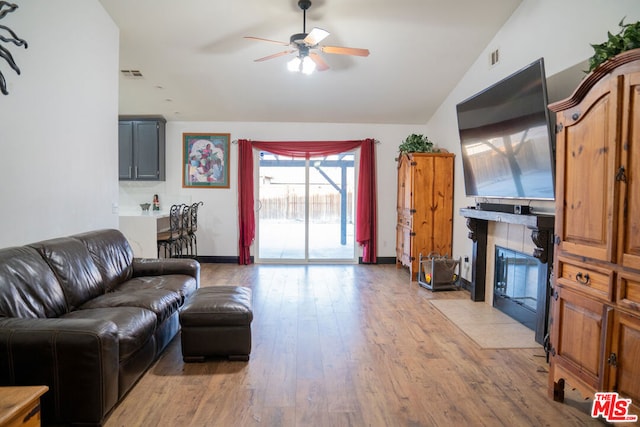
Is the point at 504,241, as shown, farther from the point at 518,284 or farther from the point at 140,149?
the point at 140,149

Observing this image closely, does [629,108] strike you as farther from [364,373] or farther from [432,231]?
[432,231]

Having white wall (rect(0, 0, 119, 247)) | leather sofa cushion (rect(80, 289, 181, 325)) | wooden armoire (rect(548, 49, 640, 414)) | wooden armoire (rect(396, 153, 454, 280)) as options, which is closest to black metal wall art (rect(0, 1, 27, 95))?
white wall (rect(0, 0, 119, 247))

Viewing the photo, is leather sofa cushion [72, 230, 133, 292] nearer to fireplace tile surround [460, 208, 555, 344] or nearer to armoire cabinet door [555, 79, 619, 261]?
armoire cabinet door [555, 79, 619, 261]

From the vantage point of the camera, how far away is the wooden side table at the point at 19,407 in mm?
1227

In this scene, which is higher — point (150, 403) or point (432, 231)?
point (432, 231)

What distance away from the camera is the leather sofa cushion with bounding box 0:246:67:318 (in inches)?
81.0

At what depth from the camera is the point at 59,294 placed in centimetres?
241

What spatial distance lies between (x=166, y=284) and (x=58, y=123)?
62.0 inches

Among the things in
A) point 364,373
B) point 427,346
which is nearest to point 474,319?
point 427,346

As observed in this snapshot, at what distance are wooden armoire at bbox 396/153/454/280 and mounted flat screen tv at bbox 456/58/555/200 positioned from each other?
3.08ft

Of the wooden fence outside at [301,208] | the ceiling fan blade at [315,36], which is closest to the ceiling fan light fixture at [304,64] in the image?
the ceiling fan blade at [315,36]

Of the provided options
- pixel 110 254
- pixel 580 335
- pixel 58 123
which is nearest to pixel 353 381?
pixel 580 335

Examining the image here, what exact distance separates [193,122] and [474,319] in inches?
210

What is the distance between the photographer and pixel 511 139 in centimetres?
323
